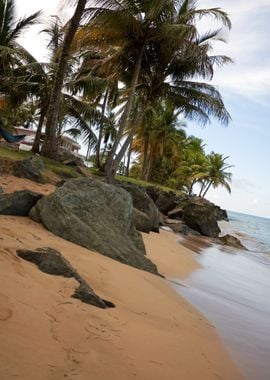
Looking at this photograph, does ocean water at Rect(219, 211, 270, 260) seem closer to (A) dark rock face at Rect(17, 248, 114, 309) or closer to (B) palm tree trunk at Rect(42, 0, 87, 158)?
(B) palm tree trunk at Rect(42, 0, 87, 158)

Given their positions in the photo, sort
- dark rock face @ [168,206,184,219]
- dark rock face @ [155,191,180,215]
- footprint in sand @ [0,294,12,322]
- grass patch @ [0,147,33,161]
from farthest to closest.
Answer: dark rock face @ [155,191,180,215], dark rock face @ [168,206,184,219], grass patch @ [0,147,33,161], footprint in sand @ [0,294,12,322]

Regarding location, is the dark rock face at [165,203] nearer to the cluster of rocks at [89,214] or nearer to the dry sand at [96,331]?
the cluster of rocks at [89,214]

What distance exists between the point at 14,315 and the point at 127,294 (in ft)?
5.62

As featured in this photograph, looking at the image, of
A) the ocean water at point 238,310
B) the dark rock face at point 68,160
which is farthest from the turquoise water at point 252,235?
the ocean water at point 238,310

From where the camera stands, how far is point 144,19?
1602 cm

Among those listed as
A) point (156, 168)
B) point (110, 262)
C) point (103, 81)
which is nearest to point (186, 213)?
point (103, 81)

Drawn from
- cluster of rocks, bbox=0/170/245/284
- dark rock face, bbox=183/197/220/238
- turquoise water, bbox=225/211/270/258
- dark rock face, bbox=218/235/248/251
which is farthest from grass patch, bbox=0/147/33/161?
turquoise water, bbox=225/211/270/258

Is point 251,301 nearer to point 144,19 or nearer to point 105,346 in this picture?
point 105,346

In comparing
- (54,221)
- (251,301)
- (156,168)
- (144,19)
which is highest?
(144,19)

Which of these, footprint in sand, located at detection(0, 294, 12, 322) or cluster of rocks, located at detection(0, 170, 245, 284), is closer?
footprint in sand, located at detection(0, 294, 12, 322)

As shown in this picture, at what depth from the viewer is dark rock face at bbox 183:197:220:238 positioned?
1776cm

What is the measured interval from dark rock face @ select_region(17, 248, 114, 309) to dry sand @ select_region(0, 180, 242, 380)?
0.08m

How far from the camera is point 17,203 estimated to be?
5.92 metres

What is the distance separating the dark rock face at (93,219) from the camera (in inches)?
219
